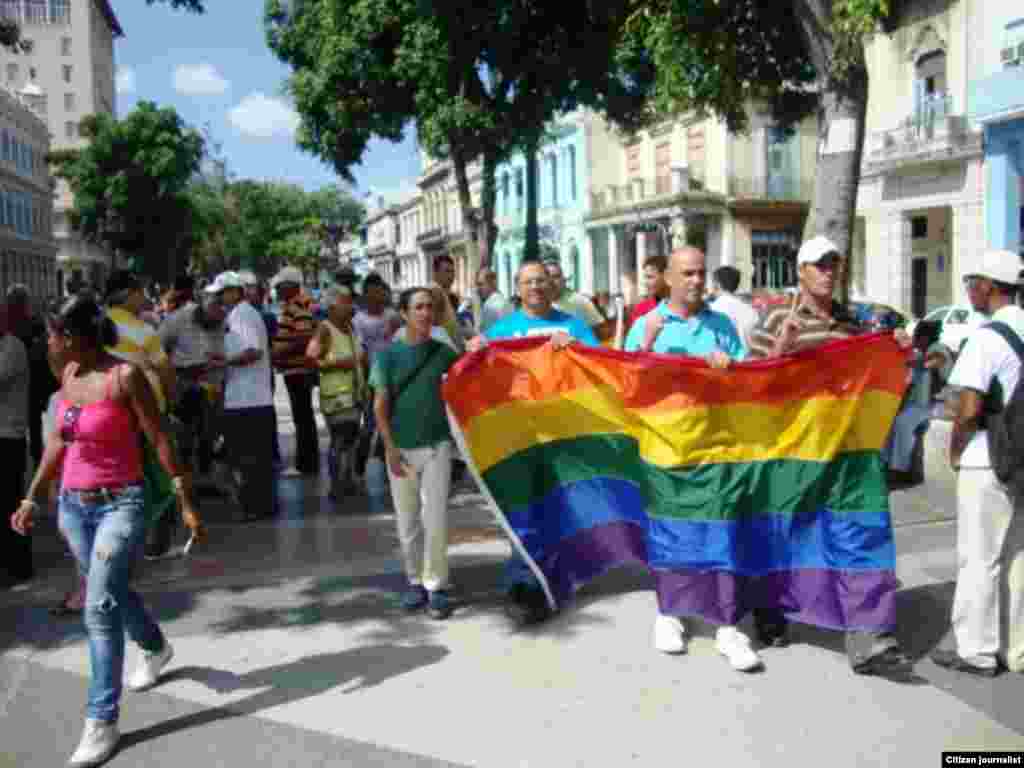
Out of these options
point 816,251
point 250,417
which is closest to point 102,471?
point 816,251

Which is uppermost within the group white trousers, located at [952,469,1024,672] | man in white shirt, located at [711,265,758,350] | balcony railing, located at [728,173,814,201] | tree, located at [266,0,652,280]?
balcony railing, located at [728,173,814,201]

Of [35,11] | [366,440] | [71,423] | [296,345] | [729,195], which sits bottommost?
[366,440]

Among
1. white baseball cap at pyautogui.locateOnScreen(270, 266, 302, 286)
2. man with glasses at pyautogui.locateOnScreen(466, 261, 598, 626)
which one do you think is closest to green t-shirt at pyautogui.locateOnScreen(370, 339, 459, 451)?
man with glasses at pyautogui.locateOnScreen(466, 261, 598, 626)

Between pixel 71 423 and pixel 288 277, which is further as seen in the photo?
pixel 288 277

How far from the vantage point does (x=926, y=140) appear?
27328 millimetres

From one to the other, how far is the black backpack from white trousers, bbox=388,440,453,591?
2.62m

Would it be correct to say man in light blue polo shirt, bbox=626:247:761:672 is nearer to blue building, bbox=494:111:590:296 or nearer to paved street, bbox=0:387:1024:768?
paved street, bbox=0:387:1024:768

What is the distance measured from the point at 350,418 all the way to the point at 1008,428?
5.62m

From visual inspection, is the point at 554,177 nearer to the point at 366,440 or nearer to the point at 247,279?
the point at 247,279

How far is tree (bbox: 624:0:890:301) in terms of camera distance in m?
8.21

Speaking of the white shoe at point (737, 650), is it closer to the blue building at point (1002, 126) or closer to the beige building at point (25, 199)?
the blue building at point (1002, 126)

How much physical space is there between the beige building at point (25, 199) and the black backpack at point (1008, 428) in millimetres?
65139

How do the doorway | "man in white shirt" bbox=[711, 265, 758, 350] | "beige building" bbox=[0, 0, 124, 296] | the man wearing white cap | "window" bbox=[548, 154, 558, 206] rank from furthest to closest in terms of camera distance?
"beige building" bbox=[0, 0, 124, 296], "window" bbox=[548, 154, 558, 206], the doorway, "man in white shirt" bbox=[711, 265, 758, 350], the man wearing white cap

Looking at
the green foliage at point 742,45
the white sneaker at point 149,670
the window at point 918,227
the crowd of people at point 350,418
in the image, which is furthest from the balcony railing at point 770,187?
the white sneaker at point 149,670
